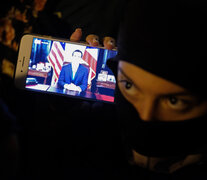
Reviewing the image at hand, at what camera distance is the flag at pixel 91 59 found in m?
0.69

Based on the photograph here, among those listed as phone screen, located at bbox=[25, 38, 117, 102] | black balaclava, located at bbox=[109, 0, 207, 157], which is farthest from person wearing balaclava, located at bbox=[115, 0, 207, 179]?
phone screen, located at bbox=[25, 38, 117, 102]

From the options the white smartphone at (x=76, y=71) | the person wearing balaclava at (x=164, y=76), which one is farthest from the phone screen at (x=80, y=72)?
the person wearing balaclava at (x=164, y=76)

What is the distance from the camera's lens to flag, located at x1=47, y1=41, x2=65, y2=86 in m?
0.70

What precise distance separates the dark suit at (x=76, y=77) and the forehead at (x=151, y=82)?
1.05 ft

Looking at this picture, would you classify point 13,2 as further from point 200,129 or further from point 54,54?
point 200,129

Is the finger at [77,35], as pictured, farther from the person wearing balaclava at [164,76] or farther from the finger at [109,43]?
the person wearing balaclava at [164,76]

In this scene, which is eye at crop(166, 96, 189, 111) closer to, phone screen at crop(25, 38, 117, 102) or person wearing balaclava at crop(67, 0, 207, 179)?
person wearing balaclava at crop(67, 0, 207, 179)

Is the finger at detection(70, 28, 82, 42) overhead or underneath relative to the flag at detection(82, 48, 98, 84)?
overhead

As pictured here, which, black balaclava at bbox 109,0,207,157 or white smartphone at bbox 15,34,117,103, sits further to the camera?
white smartphone at bbox 15,34,117,103

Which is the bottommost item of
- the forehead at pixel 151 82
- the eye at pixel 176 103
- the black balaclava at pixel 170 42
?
the eye at pixel 176 103

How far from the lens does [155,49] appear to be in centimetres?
36

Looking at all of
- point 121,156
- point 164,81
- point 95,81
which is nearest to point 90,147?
point 121,156

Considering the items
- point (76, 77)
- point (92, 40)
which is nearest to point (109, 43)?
point (92, 40)

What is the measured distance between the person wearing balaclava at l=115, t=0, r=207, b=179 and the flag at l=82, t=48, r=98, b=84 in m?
0.23
